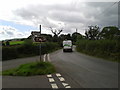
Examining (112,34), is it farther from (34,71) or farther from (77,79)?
(77,79)

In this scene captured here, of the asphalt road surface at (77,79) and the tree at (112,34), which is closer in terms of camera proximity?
the asphalt road surface at (77,79)

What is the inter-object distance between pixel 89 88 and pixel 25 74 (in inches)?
207

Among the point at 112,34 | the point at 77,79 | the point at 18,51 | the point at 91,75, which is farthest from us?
the point at 112,34

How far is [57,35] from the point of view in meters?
90.1

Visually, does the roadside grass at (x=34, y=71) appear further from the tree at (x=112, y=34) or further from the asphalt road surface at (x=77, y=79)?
the tree at (x=112, y=34)

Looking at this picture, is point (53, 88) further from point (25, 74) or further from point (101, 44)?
point (101, 44)

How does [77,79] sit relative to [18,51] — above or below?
above

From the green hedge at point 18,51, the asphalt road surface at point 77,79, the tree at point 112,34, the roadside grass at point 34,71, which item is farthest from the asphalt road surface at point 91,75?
the green hedge at point 18,51

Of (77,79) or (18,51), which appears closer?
(77,79)

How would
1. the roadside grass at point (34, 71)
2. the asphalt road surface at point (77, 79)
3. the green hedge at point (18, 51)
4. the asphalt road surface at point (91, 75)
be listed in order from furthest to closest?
the green hedge at point (18, 51) → the roadside grass at point (34, 71) → the asphalt road surface at point (91, 75) → the asphalt road surface at point (77, 79)

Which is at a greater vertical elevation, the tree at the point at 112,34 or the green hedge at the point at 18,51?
the tree at the point at 112,34

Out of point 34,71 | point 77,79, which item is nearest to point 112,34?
point 34,71

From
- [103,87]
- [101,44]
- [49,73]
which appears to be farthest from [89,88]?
[101,44]

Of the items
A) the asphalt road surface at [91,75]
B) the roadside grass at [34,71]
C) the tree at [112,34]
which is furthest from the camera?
the tree at [112,34]
